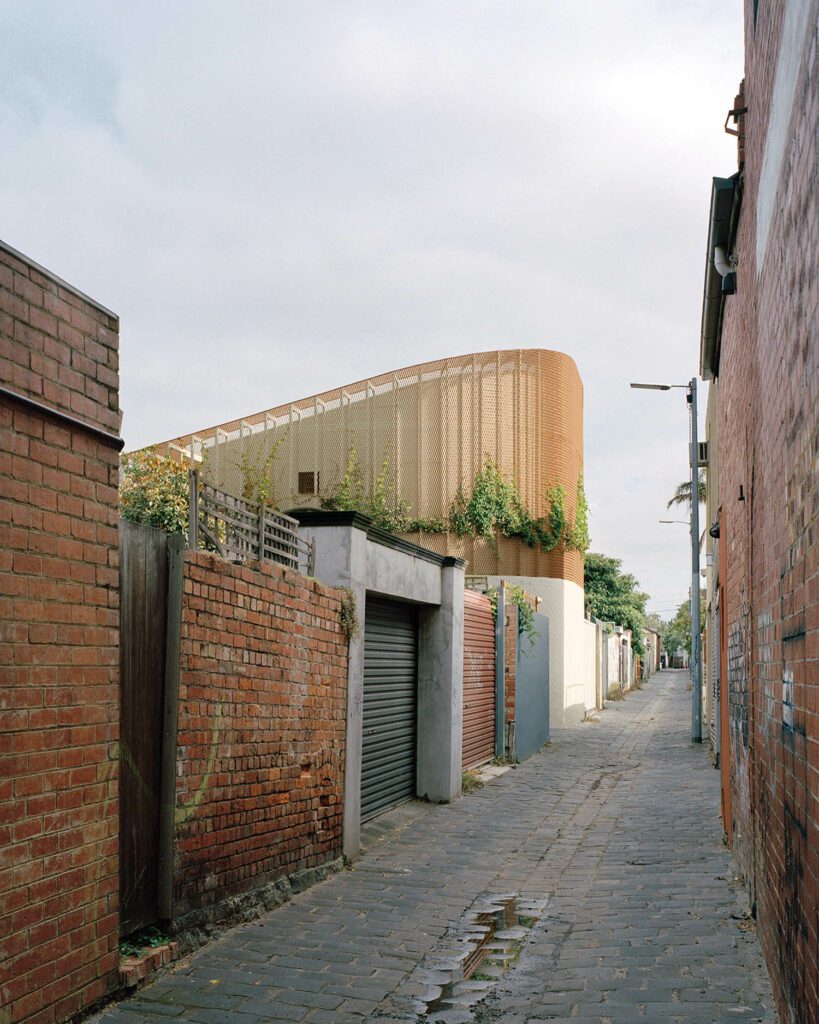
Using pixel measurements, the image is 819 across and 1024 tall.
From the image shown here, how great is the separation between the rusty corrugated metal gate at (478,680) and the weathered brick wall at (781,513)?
7.25 m

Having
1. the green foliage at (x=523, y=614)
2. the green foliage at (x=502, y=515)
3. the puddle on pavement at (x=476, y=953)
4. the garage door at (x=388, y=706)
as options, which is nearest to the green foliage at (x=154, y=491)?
the green foliage at (x=523, y=614)

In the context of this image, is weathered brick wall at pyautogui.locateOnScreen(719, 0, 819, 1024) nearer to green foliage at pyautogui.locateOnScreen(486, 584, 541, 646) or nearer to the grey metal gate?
green foliage at pyautogui.locateOnScreen(486, 584, 541, 646)

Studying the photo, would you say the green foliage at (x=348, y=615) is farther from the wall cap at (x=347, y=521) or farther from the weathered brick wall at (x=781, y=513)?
the weathered brick wall at (x=781, y=513)

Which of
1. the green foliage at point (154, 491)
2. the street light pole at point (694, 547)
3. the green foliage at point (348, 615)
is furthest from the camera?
the street light pole at point (694, 547)

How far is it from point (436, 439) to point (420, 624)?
499 inches

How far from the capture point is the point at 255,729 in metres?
7.48

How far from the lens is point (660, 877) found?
8789 mm

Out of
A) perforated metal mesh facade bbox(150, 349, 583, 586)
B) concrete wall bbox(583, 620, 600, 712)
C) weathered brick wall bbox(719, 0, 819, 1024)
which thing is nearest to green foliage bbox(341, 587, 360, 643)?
weathered brick wall bbox(719, 0, 819, 1024)

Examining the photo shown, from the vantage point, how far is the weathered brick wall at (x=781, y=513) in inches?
142

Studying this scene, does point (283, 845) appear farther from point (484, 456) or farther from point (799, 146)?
point (484, 456)

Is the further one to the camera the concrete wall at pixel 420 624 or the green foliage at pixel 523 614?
the green foliage at pixel 523 614

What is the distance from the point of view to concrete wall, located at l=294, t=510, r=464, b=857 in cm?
964

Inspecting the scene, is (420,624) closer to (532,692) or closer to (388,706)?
(388,706)

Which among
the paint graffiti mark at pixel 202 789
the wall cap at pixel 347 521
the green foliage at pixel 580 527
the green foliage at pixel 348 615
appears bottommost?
the paint graffiti mark at pixel 202 789
